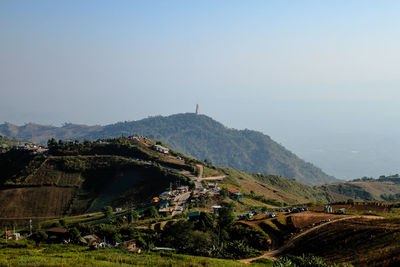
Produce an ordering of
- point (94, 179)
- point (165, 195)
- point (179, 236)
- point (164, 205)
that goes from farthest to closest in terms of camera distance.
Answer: point (94, 179), point (165, 195), point (164, 205), point (179, 236)

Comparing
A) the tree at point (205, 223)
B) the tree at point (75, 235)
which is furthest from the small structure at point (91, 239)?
the tree at point (205, 223)

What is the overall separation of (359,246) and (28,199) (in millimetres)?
69899

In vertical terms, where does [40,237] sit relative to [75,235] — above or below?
below

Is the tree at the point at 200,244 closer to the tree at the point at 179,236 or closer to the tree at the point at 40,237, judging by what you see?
the tree at the point at 179,236

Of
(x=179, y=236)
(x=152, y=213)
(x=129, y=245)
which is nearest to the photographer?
(x=179, y=236)

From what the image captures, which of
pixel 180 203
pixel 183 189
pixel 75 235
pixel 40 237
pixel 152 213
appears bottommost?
pixel 40 237

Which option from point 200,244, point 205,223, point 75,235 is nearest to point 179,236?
point 200,244

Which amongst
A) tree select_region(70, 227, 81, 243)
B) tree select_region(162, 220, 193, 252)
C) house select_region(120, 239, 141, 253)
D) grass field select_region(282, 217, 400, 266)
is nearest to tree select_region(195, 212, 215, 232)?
tree select_region(162, 220, 193, 252)

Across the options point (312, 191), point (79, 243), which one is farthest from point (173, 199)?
point (312, 191)

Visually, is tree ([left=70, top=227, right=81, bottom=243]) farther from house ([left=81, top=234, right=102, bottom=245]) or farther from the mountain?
the mountain

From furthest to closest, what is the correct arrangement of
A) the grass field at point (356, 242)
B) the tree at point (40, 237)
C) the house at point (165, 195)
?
the house at point (165, 195), the tree at point (40, 237), the grass field at point (356, 242)

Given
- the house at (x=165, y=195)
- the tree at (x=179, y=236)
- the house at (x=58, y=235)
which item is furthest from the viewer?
the house at (x=165, y=195)

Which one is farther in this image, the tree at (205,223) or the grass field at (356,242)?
the tree at (205,223)

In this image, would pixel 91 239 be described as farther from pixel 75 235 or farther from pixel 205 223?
pixel 205 223
